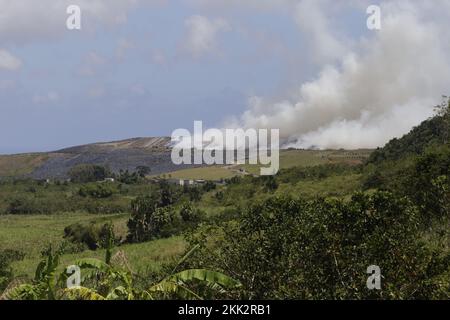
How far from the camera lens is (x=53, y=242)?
62344 millimetres

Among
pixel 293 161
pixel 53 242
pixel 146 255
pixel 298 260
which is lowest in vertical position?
pixel 53 242

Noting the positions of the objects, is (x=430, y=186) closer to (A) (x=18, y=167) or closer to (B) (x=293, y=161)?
(B) (x=293, y=161)

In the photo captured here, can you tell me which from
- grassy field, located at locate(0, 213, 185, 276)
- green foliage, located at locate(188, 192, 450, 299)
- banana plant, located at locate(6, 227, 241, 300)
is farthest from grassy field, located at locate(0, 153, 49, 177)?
banana plant, located at locate(6, 227, 241, 300)

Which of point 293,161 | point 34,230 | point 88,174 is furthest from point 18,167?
point 34,230

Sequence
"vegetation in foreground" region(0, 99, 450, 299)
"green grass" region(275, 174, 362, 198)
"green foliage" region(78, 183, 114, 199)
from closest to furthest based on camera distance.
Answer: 1. "vegetation in foreground" region(0, 99, 450, 299)
2. "green grass" region(275, 174, 362, 198)
3. "green foliage" region(78, 183, 114, 199)

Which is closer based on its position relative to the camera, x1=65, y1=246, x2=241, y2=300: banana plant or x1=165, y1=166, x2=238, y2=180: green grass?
x1=65, y1=246, x2=241, y2=300: banana plant

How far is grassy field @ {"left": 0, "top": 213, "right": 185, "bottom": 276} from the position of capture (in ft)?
144

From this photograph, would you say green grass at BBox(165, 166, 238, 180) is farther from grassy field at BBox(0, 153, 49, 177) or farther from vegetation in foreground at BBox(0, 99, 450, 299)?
vegetation in foreground at BBox(0, 99, 450, 299)

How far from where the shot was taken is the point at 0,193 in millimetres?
109500

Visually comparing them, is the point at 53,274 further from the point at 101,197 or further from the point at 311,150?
the point at 311,150

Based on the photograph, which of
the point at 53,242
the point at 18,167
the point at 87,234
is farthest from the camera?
the point at 18,167

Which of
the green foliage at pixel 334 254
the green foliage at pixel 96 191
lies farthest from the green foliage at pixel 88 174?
the green foliage at pixel 334 254

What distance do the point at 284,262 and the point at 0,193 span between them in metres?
104
